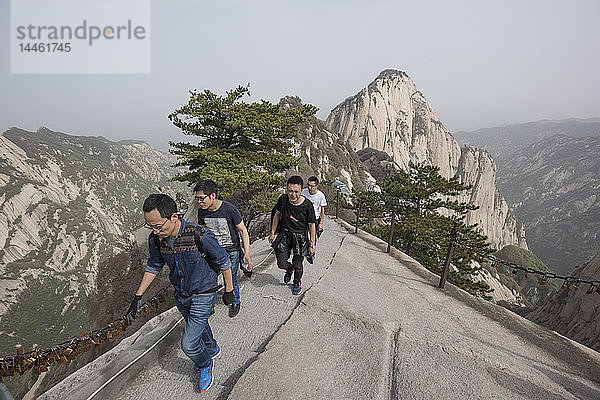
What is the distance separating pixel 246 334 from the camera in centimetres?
404

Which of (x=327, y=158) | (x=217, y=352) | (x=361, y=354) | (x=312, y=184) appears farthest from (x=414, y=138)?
(x=217, y=352)

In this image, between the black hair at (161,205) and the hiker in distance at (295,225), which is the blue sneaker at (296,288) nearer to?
the hiker in distance at (295,225)

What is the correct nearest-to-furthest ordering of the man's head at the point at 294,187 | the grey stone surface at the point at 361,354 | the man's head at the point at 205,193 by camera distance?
the grey stone surface at the point at 361,354 → the man's head at the point at 205,193 → the man's head at the point at 294,187

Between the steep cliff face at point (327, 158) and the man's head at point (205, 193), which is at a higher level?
the steep cliff face at point (327, 158)

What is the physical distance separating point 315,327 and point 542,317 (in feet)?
35.3

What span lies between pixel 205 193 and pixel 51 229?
3551 inches

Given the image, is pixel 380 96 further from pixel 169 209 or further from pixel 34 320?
pixel 34 320

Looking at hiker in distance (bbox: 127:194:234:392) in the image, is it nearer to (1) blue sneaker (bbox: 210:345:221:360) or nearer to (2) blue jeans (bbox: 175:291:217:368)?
(2) blue jeans (bbox: 175:291:217:368)

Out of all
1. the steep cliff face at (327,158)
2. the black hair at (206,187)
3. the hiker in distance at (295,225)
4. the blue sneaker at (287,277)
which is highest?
the steep cliff face at (327,158)

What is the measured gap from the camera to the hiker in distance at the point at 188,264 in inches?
98.6

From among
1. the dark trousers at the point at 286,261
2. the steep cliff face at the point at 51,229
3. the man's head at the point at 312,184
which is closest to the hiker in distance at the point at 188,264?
the dark trousers at the point at 286,261

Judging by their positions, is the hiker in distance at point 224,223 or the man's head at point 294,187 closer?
the hiker in distance at point 224,223

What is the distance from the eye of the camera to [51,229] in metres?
70.2

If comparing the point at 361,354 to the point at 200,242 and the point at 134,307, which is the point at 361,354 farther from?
the point at 134,307
